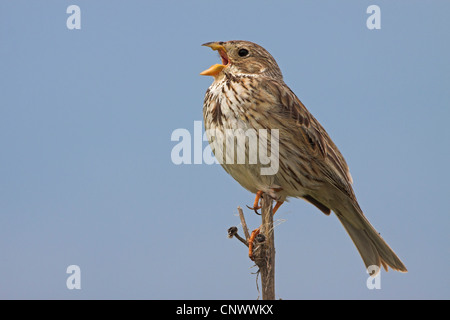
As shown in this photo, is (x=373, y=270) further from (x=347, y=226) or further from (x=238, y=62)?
(x=238, y=62)

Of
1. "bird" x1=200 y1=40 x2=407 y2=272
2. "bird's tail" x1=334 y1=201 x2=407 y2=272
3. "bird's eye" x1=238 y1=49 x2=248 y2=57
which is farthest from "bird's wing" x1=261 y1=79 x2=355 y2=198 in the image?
"bird's eye" x1=238 y1=49 x2=248 y2=57

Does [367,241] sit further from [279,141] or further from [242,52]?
[242,52]

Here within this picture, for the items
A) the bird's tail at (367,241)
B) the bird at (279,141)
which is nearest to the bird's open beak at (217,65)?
the bird at (279,141)

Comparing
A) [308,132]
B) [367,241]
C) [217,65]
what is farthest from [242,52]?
[367,241]

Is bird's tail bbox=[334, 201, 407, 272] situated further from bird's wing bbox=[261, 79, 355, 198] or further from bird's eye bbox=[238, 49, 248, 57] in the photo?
bird's eye bbox=[238, 49, 248, 57]

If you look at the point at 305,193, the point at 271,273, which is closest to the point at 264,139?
the point at 305,193

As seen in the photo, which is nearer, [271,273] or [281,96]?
[271,273]
